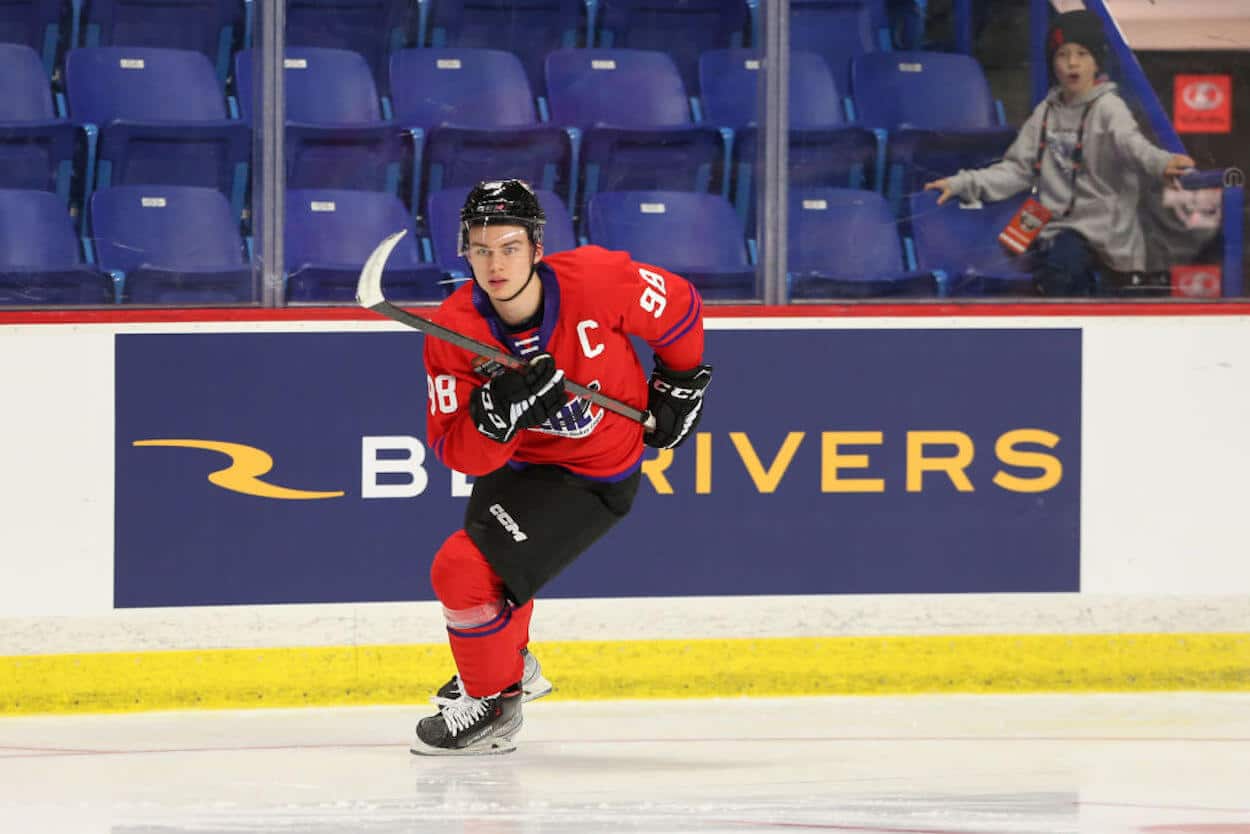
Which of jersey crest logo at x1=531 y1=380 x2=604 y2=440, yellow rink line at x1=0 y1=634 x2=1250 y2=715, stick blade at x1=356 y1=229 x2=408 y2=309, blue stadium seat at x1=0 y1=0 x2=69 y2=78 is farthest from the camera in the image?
blue stadium seat at x1=0 y1=0 x2=69 y2=78

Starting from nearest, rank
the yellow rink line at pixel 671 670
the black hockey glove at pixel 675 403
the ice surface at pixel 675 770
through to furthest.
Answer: the ice surface at pixel 675 770 < the black hockey glove at pixel 675 403 < the yellow rink line at pixel 671 670

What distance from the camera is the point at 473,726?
345cm

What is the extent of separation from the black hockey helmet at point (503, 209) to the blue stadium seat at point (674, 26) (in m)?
1.20

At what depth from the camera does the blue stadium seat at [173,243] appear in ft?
13.4

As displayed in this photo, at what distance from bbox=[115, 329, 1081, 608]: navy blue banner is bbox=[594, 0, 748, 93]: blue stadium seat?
72 cm

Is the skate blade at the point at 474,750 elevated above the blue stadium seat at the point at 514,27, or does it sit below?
below

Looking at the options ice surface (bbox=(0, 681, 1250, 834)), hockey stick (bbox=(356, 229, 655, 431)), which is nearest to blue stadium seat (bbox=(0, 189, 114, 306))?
ice surface (bbox=(0, 681, 1250, 834))

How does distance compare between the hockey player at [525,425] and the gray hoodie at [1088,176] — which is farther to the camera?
the gray hoodie at [1088,176]

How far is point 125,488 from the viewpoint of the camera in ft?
13.0

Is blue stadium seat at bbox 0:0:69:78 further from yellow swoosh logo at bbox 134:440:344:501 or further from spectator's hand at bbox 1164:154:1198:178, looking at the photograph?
spectator's hand at bbox 1164:154:1198:178

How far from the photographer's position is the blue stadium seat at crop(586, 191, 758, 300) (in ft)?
14.2

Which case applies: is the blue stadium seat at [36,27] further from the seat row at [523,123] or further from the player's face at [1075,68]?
the player's face at [1075,68]

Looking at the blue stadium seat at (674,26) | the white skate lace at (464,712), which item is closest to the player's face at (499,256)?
the white skate lace at (464,712)

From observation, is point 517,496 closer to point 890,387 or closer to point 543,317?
point 543,317
